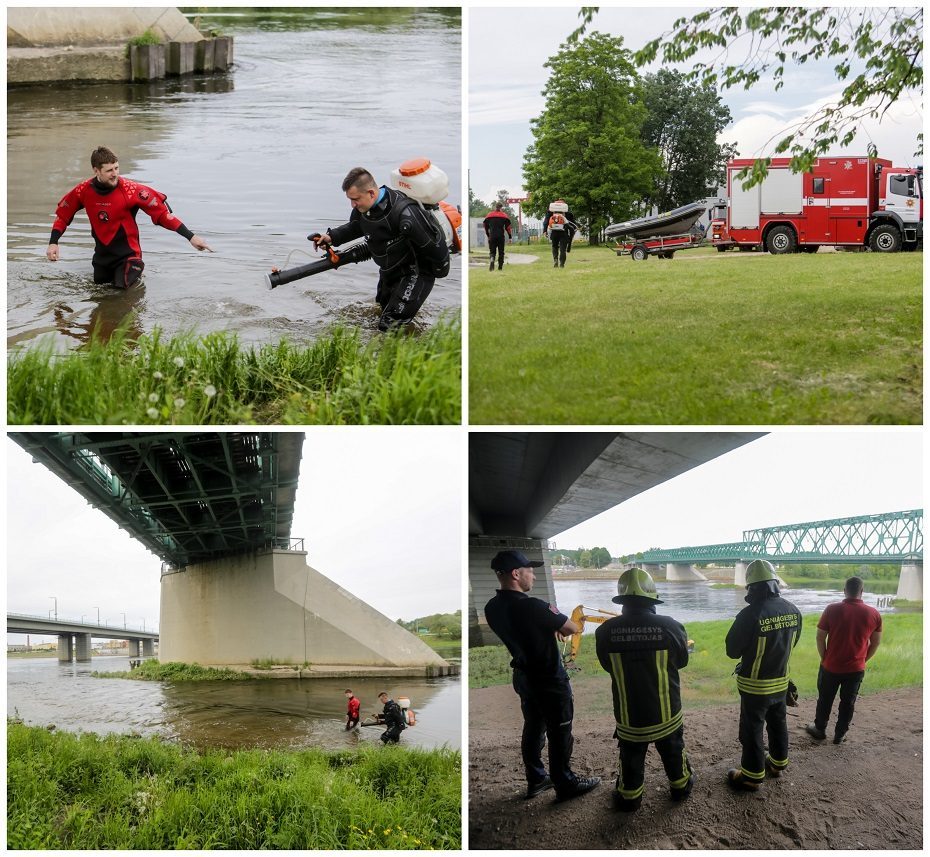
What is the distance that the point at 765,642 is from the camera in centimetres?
458

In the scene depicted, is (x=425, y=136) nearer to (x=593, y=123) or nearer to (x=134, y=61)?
(x=593, y=123)

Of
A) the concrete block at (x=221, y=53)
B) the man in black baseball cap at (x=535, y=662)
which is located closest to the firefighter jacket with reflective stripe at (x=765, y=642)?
the man in black baseball cap at (x=535, y=662)

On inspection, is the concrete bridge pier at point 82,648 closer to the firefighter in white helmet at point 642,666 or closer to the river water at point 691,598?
the river water at point 691,598

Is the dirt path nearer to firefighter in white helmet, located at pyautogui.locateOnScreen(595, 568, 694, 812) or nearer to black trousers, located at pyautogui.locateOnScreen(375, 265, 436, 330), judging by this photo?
firefighter in white helmet, located at pyautogui.locateOnScreen(595, 568, 694, 812)

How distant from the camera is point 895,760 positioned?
506 cm

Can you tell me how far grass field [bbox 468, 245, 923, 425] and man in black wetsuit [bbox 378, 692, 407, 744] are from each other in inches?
107

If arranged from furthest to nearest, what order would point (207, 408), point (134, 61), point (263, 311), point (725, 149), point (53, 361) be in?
1. point (134, 61)
2. point (725, 149)
3. point (263, 311)
4. point (53, 361)
5. point (207, 408)

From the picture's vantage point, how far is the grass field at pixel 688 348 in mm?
4961

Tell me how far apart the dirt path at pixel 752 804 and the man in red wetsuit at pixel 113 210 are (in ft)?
15.2

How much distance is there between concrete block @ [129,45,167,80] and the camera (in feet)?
43.3

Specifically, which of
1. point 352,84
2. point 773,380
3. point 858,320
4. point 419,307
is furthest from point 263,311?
point 352,84

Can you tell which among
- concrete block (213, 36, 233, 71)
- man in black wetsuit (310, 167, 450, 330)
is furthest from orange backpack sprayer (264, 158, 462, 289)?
concrete block (213, 36, 233, 71)

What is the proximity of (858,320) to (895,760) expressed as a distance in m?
3.73

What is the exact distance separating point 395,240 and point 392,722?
3.81 meters
